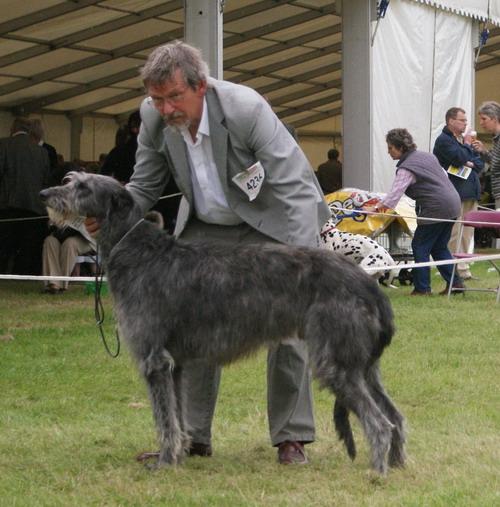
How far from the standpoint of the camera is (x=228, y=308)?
168 inches

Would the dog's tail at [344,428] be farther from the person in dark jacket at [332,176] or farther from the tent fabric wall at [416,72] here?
the person in dark jacket at [332,176]

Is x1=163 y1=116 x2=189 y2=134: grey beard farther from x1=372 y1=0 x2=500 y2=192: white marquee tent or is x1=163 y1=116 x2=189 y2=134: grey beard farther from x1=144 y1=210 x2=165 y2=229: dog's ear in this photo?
x1=372 y1=0 x2=500 y2=192: white marquee tent

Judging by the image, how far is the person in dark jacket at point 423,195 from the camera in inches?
451

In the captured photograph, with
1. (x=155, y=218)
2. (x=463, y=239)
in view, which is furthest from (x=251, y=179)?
(x=463, y=239)

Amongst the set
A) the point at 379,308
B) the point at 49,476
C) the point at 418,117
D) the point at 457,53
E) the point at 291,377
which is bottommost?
the point at 49,476

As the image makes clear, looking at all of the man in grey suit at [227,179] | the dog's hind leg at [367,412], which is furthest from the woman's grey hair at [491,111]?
the dog's hind leg at [367,412]

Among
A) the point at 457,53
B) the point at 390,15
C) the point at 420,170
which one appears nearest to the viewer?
the point at 420,170

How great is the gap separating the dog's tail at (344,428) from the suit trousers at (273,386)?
25 centimetres

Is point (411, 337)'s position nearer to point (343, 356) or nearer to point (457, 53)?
point (343, 356)

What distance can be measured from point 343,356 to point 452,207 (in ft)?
25.2

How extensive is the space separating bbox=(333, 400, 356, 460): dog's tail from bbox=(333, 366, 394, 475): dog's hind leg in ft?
0.47

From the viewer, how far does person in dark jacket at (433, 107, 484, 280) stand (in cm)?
1259

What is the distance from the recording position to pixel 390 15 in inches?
541

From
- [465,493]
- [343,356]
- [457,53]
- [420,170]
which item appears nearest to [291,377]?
[343,356]
